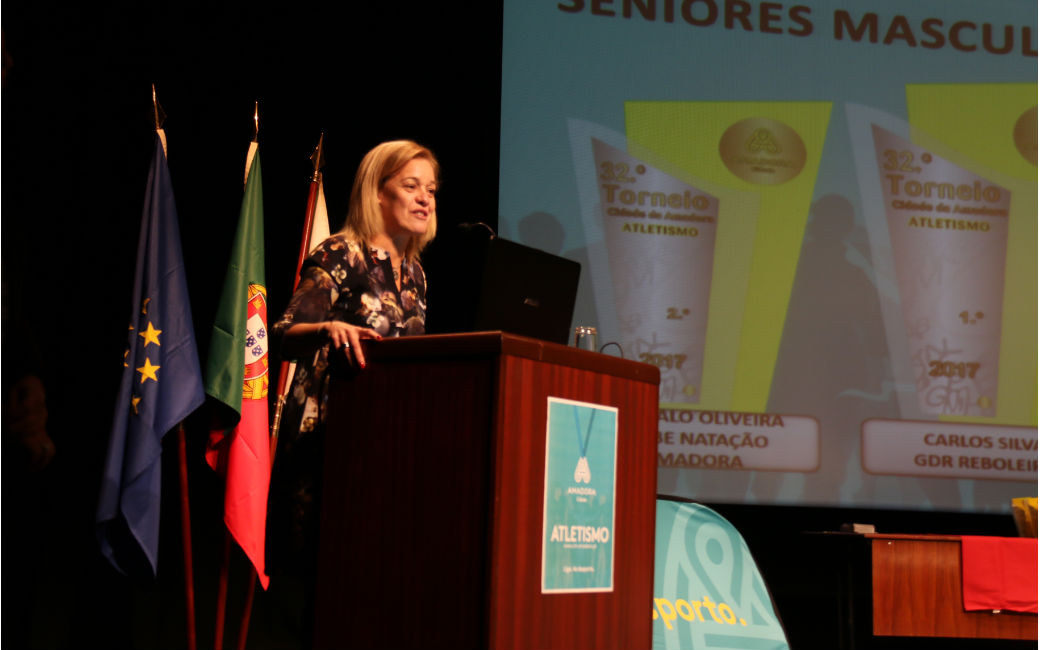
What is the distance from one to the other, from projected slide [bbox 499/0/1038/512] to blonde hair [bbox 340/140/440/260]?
6.24ft

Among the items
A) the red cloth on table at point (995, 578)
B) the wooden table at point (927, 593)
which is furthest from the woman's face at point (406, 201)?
the red cloth on table at point (995, 578)

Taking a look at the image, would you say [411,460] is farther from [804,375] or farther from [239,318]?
[804,375]

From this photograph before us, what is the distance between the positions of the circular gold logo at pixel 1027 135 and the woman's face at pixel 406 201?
338cm

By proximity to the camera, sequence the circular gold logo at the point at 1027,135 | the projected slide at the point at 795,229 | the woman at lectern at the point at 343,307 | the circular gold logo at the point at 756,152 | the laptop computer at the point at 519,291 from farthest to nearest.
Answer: the circular gold logo at the point at 1027,135, the circular gold logo at the point at 756,152, the projected slide at the point at 795,229, the laptop computer at the point at 519,291, the woman at lectern at the point at 343,307

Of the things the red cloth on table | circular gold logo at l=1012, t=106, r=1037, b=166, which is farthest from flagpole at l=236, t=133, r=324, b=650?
circular gold logo at l=1012, t=106, r=1037, b=166

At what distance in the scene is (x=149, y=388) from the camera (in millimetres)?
3100

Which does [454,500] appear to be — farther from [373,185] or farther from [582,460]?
[373,185]

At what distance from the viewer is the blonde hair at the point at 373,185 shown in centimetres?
209

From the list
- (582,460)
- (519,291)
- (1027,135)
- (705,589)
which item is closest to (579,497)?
(582,460)

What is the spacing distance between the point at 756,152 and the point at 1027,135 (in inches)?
50.9

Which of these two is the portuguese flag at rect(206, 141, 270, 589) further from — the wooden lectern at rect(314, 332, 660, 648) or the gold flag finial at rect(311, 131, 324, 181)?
the wooden lectern at rect(314, 332, 660, 648)

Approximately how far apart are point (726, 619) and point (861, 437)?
132 centimetres

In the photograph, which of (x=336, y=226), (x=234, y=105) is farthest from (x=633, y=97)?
(x=234, y=105)

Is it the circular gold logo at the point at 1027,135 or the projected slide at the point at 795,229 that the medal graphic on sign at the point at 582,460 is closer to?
the projected slide at the point at 795,229
